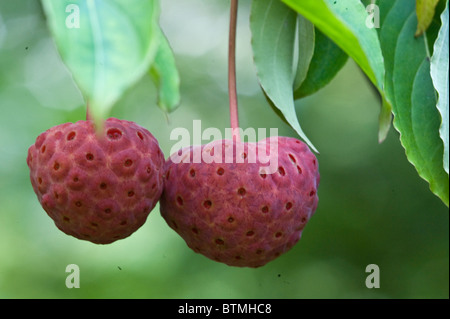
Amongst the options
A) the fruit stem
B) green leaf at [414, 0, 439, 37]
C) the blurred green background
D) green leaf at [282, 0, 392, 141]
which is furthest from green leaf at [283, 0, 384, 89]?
the blurred green background

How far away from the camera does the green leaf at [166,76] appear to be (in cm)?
86

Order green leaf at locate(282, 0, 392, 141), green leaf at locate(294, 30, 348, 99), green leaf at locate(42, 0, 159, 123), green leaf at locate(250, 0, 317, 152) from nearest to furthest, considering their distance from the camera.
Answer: green leaf at locate(42, 0, 159, 123) → green leaf at locate(282, 0, 392, 141) → green leaf at locate(250, 0, 317, 152) → green leaf at locate(294, 30, 348, 99)

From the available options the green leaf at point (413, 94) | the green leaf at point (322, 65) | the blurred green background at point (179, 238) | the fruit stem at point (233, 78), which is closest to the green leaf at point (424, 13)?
the green leaf at point (413, 94)

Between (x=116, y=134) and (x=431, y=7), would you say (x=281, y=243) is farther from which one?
(x=431, y=7)

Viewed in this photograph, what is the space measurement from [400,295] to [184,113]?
1.62 m

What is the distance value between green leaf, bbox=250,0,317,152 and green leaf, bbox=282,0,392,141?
0.17 m

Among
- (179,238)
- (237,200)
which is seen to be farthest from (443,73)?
(179,238)

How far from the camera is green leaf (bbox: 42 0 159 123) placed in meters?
0.42

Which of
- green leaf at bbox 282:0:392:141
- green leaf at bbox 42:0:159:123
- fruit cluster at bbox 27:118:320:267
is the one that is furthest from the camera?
fruit cluster at bbox 27:118:320:267

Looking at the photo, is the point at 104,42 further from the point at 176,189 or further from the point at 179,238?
the point at 179,238

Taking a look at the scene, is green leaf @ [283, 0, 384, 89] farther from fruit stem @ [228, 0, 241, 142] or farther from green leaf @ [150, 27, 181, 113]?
green leaf @ [150, 27, 181, 113]

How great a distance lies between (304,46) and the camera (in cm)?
91

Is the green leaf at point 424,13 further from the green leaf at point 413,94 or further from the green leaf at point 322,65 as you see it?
the green leaf at point 322,65

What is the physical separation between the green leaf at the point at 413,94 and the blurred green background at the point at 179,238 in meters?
1.20
